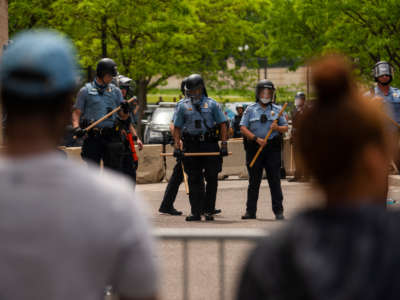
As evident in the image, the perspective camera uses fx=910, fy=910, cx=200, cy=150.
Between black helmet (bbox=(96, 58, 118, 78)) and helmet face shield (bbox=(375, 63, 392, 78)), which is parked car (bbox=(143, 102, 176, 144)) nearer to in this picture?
helmet face shield (bbox=(375, 63, 392, 78))

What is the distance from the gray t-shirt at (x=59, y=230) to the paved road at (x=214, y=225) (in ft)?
1.28

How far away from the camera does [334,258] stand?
6.91 feet

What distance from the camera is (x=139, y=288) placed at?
227 centimetres

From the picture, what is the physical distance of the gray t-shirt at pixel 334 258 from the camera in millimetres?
2096

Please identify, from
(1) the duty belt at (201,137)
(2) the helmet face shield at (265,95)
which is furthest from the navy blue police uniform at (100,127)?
(2) the helmet face shield at (265,95)

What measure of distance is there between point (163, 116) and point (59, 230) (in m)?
25.8

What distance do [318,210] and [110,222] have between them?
50 cm

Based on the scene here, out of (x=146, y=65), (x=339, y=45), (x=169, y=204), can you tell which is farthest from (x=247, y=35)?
(x=169, y=204)

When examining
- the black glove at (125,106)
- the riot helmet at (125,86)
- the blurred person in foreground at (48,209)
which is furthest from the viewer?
the riot helmet at (125,86)

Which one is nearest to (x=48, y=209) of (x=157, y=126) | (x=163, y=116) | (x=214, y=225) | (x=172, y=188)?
(x=214, y=225)

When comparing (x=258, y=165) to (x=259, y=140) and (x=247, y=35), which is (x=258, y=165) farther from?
(x=247, y=35)

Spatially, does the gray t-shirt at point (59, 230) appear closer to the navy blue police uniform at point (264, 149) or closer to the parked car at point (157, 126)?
the navy blue police uniform at point (264, 149)

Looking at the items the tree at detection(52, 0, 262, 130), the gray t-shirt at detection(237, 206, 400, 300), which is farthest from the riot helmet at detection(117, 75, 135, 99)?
the tree at detection(52, 0, 262, 130)

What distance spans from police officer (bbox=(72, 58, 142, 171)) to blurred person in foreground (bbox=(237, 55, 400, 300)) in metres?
7.78
